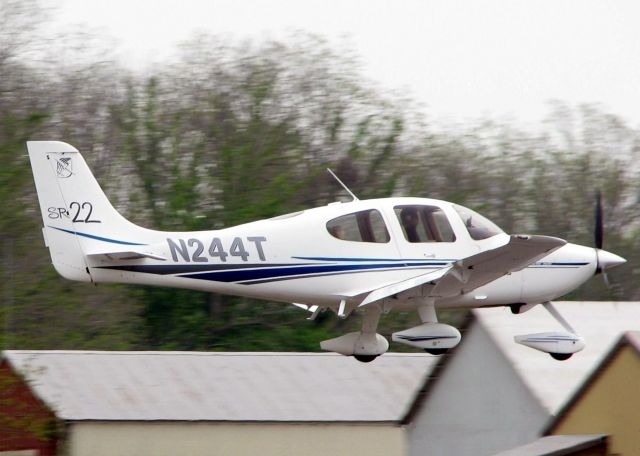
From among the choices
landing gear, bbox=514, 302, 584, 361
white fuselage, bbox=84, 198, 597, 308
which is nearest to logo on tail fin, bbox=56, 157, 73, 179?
white fuselage, bbox=84, 198, 597, 308

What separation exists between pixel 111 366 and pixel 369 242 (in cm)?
832

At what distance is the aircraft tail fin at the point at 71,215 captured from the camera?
13062 millimetres

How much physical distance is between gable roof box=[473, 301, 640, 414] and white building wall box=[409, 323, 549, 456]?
19 centimetres

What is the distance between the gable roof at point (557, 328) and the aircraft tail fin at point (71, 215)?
683 centimetres

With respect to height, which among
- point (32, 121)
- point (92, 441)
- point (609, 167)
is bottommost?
point (609, 167)

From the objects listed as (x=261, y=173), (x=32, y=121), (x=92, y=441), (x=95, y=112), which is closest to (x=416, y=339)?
(x=92, y=441)

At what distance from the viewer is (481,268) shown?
42.9 feet

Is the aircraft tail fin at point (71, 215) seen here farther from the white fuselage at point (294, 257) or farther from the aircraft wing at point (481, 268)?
the aircraft wing at point (481, 268)

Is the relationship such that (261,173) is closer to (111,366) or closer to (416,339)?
(111,366)

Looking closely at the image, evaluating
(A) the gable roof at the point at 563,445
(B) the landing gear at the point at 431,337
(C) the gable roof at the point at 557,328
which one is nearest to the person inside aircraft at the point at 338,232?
(B) the landing gear at the point at 431,337

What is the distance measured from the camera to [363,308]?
13711 millimetres

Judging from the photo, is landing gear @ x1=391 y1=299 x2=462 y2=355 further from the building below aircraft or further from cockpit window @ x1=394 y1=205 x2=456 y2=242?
the building below aircraft

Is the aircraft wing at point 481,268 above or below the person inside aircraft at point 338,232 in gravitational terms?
below

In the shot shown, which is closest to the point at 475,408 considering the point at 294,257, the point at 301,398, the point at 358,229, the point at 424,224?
the point at 301,398
